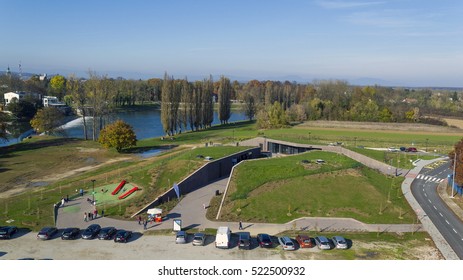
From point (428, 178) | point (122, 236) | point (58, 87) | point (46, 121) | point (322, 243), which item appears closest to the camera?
point (322, 243)

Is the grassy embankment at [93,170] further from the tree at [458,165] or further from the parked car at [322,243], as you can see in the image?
the tree at [458,165]

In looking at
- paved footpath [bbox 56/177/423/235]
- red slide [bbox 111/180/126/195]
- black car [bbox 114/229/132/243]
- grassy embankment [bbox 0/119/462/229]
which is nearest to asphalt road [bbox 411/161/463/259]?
paved footpath [bbox 56/177/423/235]

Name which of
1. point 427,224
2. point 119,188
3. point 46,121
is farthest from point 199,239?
point 46,121

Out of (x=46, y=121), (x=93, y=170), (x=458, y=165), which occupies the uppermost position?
(x=46, y=121)

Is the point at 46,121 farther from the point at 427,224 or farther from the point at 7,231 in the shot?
the point at 427,224

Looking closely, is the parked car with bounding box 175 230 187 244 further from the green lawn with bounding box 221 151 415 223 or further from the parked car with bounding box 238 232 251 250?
the green lawn with bounding box 221 151 415 223

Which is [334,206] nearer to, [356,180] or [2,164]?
[356,180]
